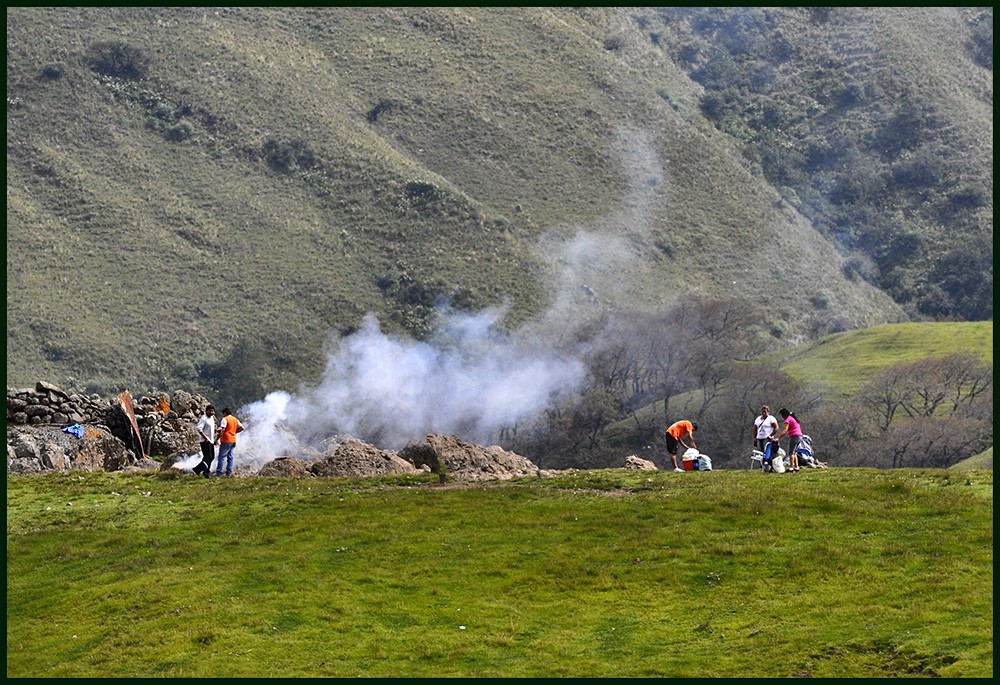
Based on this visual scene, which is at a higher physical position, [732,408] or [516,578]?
[732,408]

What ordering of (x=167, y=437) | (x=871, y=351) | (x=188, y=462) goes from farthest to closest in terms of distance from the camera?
(x=871, y=351), (x=167, y=437), (x=188, y=462)

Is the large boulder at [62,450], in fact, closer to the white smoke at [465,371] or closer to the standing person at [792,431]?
the white smoke at [465,371]

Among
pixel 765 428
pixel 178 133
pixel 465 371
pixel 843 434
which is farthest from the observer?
pixel 178 133

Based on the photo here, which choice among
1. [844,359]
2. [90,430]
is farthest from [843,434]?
[90,430]

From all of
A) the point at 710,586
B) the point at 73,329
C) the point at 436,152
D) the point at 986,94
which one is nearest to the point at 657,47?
the point at 986,94

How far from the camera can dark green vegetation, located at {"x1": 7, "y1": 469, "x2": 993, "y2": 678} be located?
2762cm

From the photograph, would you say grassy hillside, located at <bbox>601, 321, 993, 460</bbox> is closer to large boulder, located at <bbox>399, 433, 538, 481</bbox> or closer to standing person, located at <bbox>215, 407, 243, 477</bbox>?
large boulder, located at <bbox>399, 433, 538, 481</bbox>

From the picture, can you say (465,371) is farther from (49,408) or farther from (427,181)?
(427,181)

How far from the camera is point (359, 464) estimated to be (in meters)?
44.8

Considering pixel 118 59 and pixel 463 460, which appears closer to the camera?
pixel 463 460

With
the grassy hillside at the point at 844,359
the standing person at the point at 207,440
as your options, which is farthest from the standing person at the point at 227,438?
the grassy hillside at the point at 844,359

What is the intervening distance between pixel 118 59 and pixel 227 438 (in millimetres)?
116369

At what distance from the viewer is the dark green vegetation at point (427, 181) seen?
396ft

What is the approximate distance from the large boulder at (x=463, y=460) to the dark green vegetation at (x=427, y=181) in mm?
62413
